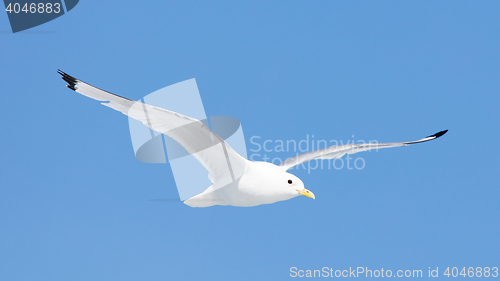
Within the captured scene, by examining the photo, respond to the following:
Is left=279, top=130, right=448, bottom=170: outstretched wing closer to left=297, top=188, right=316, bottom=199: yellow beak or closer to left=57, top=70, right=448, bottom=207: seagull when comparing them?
left=57, top=70, right=448, bottom=207: seagull

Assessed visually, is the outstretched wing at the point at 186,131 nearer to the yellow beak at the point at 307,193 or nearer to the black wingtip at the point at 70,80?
the black wingtip at the point at 70,80

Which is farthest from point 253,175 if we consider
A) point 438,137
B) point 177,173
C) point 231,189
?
point 438,137

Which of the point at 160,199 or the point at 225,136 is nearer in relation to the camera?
the point at 160,199

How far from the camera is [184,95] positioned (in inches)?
177

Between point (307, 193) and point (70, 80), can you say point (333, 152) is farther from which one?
point (70, 80)

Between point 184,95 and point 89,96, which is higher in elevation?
point 184,95

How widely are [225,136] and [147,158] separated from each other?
3.13 feet

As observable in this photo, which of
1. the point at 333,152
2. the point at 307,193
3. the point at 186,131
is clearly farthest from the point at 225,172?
the point at 333,152

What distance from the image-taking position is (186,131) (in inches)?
168

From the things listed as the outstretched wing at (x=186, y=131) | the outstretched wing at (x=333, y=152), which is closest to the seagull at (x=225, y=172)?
the outstretched wing at (x=186, y=131)

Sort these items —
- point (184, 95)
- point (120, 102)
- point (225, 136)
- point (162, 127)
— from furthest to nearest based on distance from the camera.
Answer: point (225, 136) < point (184, 95) < point (162, 127) < point (120, 102)

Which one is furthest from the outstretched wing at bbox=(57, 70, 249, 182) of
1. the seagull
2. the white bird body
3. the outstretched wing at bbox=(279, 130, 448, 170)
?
the outstretched wing at bbox=(279, 130, 448, 170)

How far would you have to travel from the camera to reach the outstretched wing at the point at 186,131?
3824 millimetres

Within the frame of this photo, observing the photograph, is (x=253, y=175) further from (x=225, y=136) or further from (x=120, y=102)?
(x=120, y=102)
